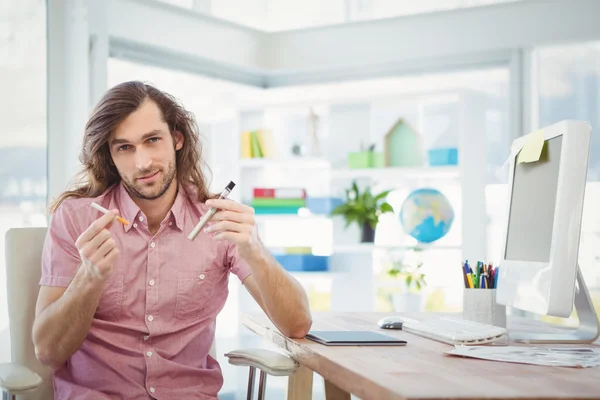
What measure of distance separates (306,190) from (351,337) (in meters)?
3.48

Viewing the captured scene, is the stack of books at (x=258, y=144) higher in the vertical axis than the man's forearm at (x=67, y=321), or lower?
higher

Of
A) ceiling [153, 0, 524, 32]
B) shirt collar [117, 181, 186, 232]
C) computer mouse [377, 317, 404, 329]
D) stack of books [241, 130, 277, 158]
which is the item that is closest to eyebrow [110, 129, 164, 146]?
shirt collar [117, 181, 186, 232]

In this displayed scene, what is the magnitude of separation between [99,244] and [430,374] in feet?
2.64

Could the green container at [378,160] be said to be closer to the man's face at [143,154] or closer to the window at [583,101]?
the window at [583,101]

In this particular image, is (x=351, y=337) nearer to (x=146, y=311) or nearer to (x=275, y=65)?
(x=146, y=311)

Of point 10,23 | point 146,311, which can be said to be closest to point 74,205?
point 146,311

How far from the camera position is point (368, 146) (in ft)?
16.6

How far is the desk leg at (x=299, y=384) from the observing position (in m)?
2.14

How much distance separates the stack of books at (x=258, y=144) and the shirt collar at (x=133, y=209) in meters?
3.07

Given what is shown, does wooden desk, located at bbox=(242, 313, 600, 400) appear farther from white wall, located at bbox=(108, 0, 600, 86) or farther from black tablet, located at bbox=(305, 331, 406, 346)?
white wall, located at bbox=(108, 0, 600, 86)

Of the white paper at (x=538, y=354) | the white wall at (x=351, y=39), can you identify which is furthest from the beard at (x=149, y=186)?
the white wall at (x=351, y=39)

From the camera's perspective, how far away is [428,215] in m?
4.62

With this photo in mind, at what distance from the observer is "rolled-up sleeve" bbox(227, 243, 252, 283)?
2.12m

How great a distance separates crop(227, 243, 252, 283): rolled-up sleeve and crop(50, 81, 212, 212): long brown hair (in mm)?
208
